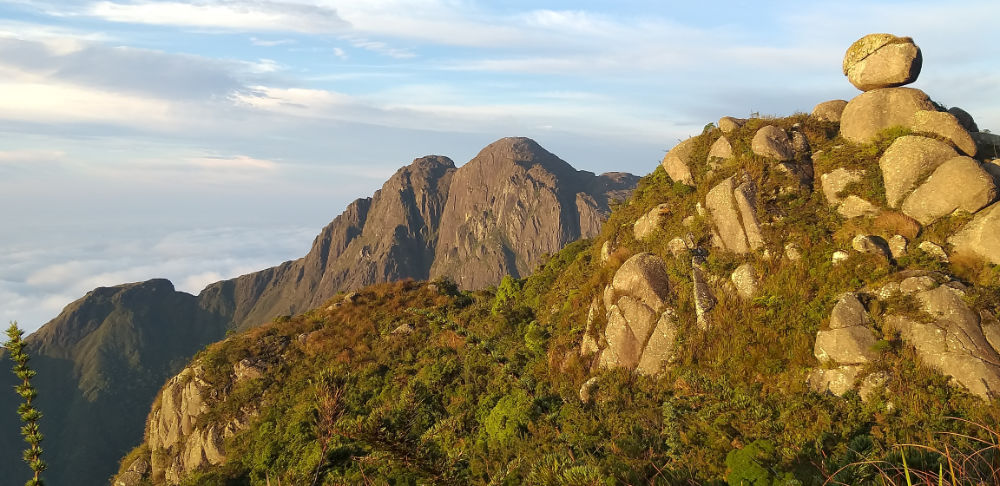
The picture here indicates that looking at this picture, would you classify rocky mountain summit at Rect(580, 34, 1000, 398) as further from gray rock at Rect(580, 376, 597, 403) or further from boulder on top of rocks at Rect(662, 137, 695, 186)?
gray rock at Rect(580, 376, 597, 403)

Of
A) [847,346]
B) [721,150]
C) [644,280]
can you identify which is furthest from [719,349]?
Result: [721,150]

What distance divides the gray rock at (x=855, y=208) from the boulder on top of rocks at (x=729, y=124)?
266 inches

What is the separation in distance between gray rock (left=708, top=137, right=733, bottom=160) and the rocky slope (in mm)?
77

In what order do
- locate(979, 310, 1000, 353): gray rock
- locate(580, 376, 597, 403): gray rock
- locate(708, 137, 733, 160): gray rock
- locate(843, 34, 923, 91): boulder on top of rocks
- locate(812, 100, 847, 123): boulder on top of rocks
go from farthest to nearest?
locate(812, 100, 847, 123): boulder on top of rocks, locate(708, 137, 733, 160): gray rock, locate(843, 34, 923, 91): boulder on top of rocks, locate(580, 376, 597, 403): gray rock, locate(979, 310, 1000, 353): gray rock

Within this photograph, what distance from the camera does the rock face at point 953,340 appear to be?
13.6m

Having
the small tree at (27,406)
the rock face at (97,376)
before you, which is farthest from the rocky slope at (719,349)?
the rock face at (97,376)

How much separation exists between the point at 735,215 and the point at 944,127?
348 inches

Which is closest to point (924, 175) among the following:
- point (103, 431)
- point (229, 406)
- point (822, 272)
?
point (822, 272)

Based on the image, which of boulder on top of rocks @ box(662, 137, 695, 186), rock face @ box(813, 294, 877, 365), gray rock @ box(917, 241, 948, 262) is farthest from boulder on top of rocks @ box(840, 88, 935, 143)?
rock face @ box(813, 294, 877, 365)

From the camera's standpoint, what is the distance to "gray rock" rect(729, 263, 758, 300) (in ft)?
60.4

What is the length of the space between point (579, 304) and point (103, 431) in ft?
504

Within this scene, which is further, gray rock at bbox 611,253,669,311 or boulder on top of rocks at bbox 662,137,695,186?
boulder on top of rocks at bbox 662,137,695,186

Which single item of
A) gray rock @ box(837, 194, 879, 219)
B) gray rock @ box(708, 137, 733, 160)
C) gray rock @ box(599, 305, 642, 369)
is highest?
gray rock @ box(708, 137, 733, 160)

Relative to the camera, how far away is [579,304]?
23.0 meters
